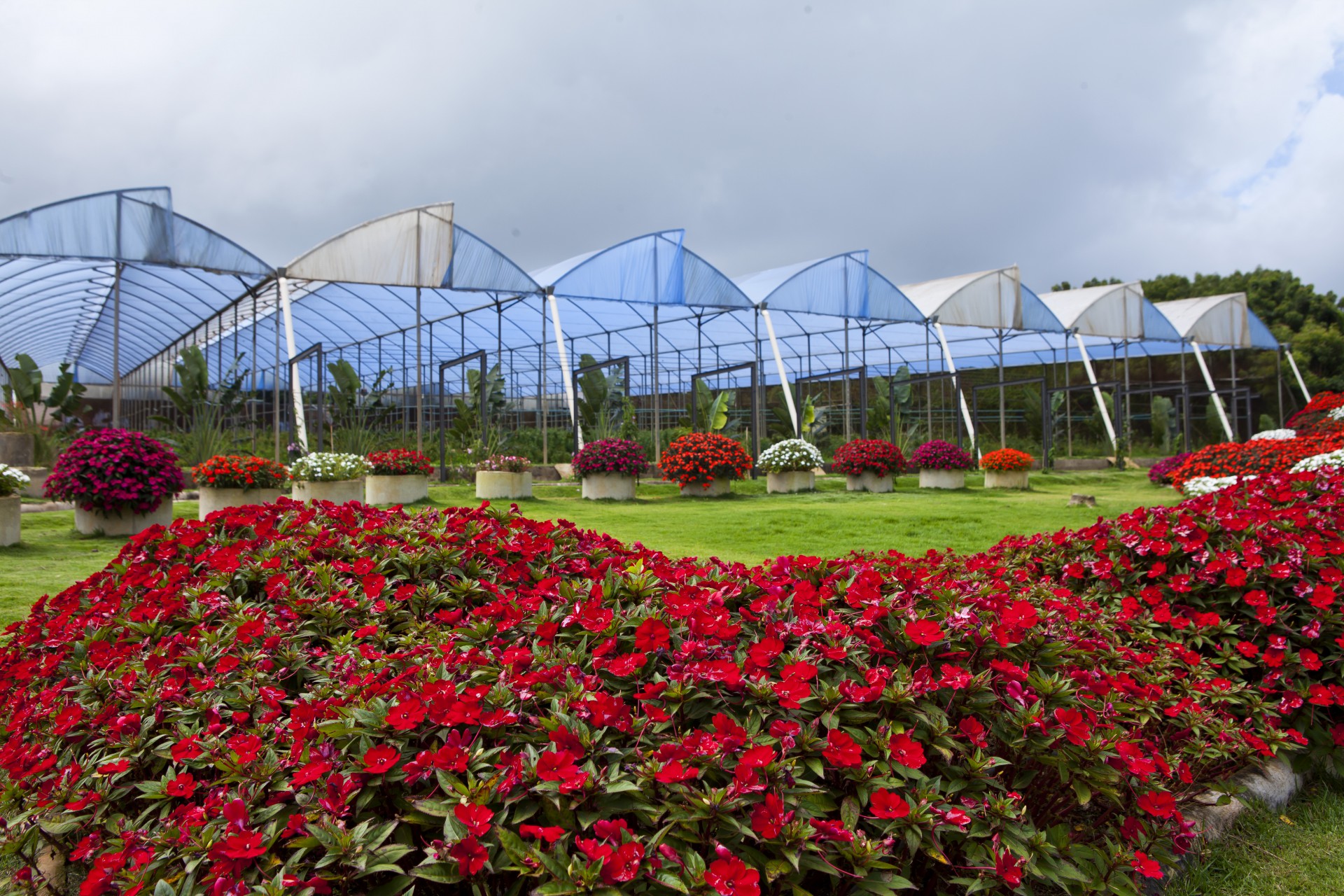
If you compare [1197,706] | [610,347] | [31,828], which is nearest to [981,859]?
[1197,706]

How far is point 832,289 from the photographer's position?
21.9 m

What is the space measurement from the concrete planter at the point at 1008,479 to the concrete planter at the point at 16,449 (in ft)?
53.2

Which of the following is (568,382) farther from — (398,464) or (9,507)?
(9,507)

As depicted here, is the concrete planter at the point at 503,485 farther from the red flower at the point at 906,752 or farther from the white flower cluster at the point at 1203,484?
the red flower at the point at 906,752

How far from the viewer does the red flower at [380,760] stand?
1.59m

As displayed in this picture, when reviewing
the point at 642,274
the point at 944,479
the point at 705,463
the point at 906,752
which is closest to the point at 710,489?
the point at 705,463

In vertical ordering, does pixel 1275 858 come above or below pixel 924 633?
below

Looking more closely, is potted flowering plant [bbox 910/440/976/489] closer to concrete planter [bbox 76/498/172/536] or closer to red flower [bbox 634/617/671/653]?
concrete planter [bbox 76/498/172/536]

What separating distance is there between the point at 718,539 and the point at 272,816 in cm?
683

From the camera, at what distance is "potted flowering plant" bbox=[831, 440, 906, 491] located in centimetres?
1549

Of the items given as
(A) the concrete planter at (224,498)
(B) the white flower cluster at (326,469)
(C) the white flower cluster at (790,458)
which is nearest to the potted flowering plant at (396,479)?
(B) the white flower cluster at (326,469)

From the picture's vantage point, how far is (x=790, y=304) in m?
21.4

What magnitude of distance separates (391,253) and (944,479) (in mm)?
11707

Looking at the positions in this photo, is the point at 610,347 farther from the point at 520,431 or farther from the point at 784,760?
the point at 784,760
